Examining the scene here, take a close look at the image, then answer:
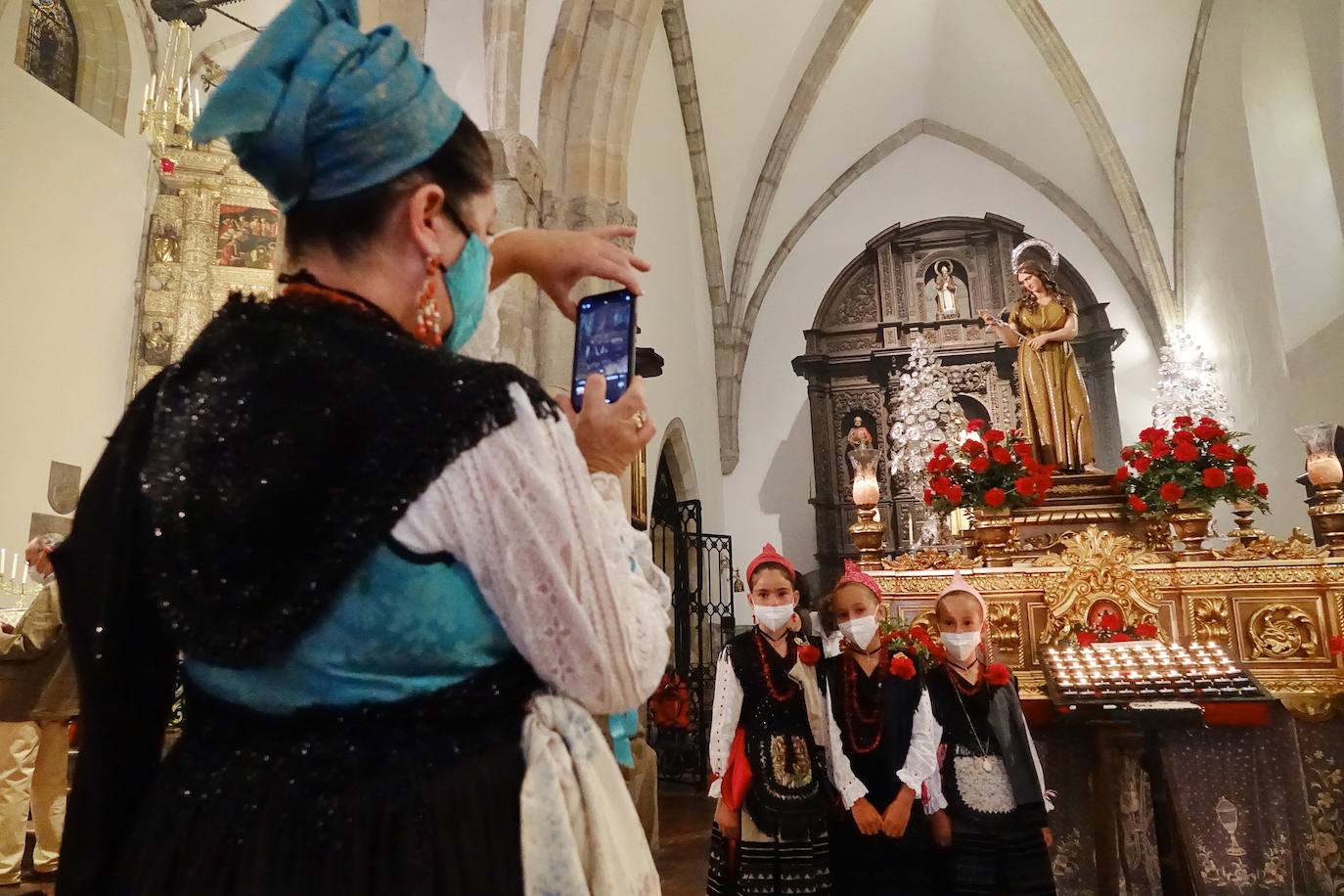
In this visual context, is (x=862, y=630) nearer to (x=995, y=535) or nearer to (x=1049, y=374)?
(x=995, y=535)

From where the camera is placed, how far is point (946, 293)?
1240 centimetres

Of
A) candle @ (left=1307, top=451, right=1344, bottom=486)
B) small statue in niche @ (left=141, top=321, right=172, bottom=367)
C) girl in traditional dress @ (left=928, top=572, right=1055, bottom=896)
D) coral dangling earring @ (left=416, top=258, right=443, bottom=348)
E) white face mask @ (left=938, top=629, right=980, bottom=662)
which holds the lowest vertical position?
girl in traditional dress @ (left=928, top=572, right=1055, bottom=896)

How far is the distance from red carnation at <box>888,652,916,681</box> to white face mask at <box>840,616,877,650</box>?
236 mm

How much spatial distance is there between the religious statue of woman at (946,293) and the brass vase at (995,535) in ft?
26.3

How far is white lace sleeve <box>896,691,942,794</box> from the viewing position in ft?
10.8

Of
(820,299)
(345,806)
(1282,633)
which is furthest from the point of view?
(820,299)

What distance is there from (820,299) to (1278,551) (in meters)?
9.12

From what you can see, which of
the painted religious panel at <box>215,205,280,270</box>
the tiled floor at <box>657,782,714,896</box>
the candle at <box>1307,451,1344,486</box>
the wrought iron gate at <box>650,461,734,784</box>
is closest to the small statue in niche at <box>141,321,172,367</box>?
the painted religious panel at <box>215,205,280,270</box>

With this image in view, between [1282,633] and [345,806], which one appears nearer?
[345,806]

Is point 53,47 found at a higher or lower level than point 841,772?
higher

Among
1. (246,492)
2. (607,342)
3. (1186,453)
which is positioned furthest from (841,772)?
(246,492)

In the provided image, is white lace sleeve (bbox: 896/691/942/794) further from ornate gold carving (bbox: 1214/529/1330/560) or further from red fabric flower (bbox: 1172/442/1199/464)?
red fabric flower (bbox: 1172/442/1199/464)

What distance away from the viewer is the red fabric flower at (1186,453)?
15.5ft

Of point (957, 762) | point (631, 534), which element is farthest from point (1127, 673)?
point (631, 534)
